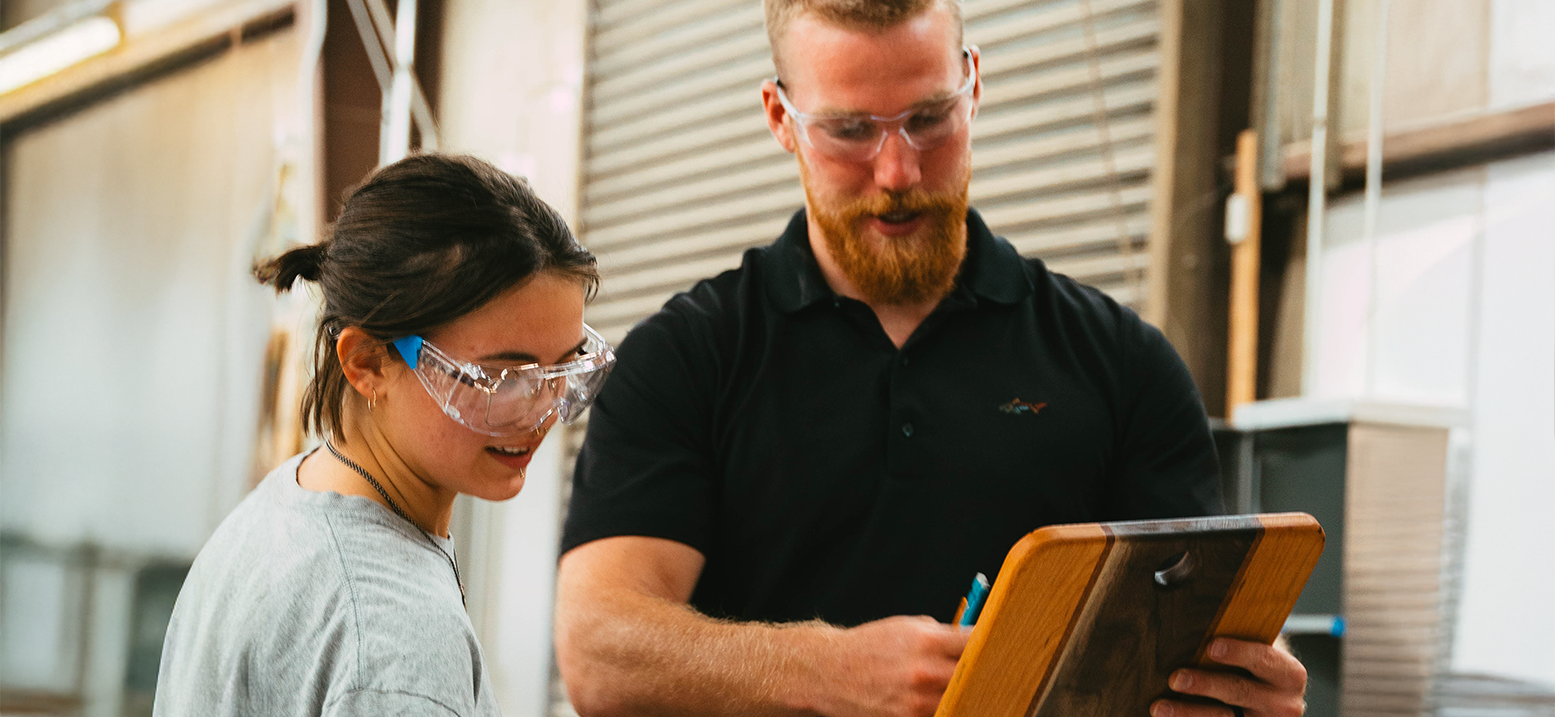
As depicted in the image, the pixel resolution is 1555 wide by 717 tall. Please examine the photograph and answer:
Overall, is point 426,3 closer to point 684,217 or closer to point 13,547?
point 684,217

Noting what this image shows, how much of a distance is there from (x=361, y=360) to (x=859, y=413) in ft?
2.38

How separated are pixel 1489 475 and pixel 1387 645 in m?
0.38

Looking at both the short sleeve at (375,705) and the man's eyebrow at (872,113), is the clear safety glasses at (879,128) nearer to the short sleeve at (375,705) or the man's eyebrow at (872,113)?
the man's eyebrow at (872,113)

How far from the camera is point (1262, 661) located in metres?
1.29

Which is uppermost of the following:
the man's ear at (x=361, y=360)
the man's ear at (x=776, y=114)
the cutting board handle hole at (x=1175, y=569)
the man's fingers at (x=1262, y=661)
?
the man's ear at (x=776, y=114)

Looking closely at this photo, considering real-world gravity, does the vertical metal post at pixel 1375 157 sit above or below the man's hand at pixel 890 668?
above

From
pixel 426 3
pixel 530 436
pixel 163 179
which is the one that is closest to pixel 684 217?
Result: pixel 426 3

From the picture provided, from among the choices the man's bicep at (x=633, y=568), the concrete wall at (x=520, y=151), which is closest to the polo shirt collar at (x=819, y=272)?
the man's bicep at (x=633, y=568)

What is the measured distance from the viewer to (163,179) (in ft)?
13.6

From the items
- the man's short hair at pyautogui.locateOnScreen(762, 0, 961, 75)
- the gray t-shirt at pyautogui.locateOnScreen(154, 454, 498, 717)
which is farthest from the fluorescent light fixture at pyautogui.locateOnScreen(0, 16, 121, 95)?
the gray t-shirt at pyautogui.locateOnScreen(154, 454, 498, 717)

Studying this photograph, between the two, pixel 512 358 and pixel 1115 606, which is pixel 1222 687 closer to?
pixel 1115 606

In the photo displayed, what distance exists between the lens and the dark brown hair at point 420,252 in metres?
1.17

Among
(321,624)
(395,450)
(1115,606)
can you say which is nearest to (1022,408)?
(1115,606)

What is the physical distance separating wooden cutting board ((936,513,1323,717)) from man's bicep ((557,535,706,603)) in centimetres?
55
